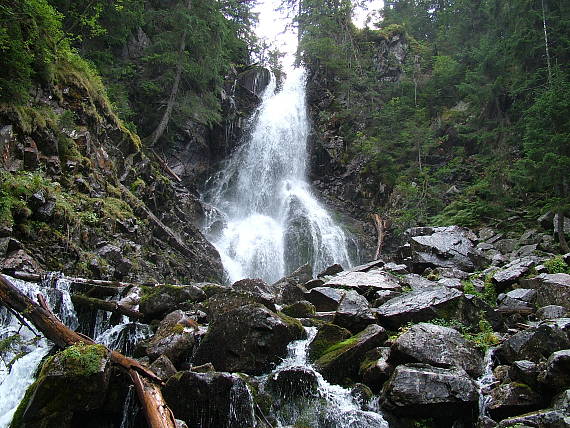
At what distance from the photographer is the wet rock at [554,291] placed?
746 cm

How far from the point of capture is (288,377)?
6016 millimetres

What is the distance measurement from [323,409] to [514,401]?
2.44m

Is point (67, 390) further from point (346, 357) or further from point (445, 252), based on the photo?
point (445, 252)

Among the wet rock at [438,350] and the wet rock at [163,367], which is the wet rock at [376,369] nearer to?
the wet rock at [438,350]

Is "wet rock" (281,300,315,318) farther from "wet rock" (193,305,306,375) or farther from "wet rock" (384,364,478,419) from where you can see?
"wet rock" (384,364,478,419)

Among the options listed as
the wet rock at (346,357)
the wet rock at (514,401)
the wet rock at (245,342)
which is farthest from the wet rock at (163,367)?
the wet rock at (514,401)

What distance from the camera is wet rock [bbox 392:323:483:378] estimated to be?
5797 mm

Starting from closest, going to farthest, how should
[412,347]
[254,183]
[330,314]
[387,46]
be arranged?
1. [412,347]
2. [330,314]
3. [254,183]
4. [387,46]

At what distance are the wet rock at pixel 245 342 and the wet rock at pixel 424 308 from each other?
6.83 feet

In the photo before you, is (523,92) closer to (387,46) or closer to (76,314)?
(387,46)

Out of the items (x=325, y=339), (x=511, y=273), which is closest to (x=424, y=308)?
(x=325, y=339)

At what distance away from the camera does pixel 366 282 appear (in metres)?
10.6

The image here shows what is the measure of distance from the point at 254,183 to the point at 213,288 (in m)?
15.5

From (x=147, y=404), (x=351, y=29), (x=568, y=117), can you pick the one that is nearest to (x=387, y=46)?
(x=351, y=29)
